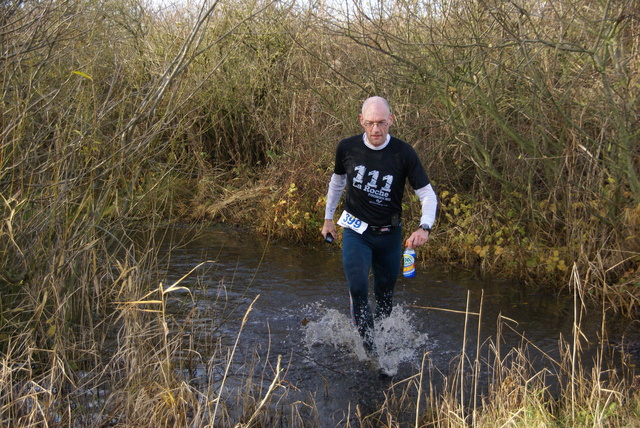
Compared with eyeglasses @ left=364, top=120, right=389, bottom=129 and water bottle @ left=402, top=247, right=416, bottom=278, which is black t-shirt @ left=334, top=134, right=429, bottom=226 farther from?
water bottle @ left=402, top=247, right=416, bottom=278

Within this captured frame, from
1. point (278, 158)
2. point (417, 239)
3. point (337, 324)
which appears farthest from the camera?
point (278, 158)

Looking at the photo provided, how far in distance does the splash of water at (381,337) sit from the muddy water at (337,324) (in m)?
0.01

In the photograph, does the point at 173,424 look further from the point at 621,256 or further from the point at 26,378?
the point at 621,256

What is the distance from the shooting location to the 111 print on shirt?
18.0 ft

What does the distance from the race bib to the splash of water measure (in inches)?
33.1

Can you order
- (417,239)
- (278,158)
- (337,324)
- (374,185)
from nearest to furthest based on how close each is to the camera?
(417,239), (374,185), (337,324), (278,158)

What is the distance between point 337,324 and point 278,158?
19.5ft

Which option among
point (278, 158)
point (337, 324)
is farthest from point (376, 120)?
point (278, 158)

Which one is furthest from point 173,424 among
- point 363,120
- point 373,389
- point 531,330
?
point 531,330

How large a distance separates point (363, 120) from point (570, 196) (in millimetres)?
3798

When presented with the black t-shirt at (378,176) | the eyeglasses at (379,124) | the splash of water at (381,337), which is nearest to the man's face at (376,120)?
the eyeglasses at (379,124)

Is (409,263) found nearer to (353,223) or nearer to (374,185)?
(353,223)

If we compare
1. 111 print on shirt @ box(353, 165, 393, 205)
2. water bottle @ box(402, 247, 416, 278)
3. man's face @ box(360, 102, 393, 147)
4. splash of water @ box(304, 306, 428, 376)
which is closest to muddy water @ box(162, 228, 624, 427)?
splash of water @ box(304, 306, 428, 376)

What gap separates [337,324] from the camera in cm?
672
